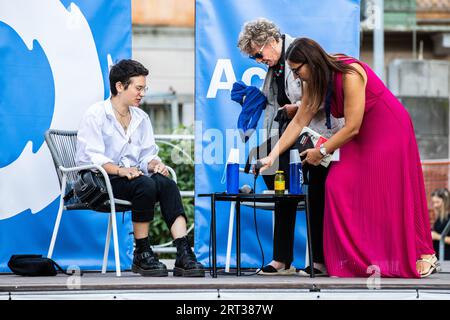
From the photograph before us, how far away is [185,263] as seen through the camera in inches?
228

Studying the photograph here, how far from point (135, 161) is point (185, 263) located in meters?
0.87

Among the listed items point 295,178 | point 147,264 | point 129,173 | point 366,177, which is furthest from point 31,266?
point 366,177

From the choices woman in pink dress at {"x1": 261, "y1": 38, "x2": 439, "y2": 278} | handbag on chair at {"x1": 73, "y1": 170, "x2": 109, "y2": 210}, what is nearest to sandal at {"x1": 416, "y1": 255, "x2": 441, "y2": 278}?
woman in pink dress at {"x1": 261, "y1": 38, "x2": 439, "y2": 278}

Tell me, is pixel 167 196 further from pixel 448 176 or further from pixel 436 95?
pixel 436 95

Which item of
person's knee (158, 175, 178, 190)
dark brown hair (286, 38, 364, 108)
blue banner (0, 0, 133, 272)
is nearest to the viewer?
dark brown hair (286, 38, 364, 108)

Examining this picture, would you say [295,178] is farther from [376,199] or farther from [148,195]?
[148,195]

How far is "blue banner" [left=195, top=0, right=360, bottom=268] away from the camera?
688 centimetres

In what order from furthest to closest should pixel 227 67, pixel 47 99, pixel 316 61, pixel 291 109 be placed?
pixel 227 67
pixel 47 99
pixel 291 109
pixel 316 61

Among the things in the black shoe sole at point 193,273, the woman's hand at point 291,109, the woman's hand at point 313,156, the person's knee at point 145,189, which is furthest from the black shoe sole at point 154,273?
the woman's hand at point 291,109

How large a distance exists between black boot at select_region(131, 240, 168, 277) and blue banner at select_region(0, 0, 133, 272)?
798mm

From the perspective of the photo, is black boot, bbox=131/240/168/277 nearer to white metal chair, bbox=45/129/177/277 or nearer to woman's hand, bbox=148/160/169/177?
white metal chair, bbox=45/129/177/277

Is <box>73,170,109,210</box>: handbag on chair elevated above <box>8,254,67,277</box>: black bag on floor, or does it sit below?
above
